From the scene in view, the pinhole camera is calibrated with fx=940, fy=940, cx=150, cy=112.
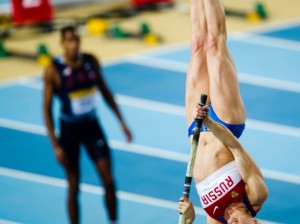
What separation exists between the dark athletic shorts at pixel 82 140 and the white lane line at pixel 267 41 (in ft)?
19.4

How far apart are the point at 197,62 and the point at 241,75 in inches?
212

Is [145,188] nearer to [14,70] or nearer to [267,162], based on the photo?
[267,162]

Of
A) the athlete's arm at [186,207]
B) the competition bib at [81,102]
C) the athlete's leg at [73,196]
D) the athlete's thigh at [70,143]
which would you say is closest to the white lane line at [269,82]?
the competition bib at [81,102]

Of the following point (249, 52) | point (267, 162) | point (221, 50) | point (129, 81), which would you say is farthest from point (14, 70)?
point (221, 50)

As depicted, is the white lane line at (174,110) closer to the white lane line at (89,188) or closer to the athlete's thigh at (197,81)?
the white lane line at (89,188)

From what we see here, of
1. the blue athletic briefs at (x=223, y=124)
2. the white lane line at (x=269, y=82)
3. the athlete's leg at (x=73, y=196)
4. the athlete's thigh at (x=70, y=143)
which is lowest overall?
the white lane line at (x=269, y=82)

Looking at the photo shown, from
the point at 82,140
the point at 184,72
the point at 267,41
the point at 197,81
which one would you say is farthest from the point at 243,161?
the point at 267,41

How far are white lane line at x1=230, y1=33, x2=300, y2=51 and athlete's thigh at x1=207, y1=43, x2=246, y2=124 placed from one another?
690cm

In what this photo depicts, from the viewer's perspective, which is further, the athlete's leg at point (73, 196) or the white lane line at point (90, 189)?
the white lane line at point (90, 189)

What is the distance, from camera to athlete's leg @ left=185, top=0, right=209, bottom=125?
328 inches

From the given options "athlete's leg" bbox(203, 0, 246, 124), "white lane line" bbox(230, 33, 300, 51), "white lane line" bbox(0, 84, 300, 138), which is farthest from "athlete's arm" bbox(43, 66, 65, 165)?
"white lane line" bbox(230, 33, 300, 51)

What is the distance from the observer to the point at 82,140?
9562 mm

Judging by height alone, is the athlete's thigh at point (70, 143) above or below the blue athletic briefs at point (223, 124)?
below

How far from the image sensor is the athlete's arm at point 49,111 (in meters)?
9.35
